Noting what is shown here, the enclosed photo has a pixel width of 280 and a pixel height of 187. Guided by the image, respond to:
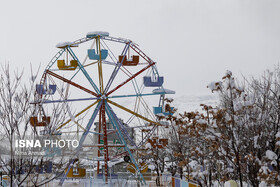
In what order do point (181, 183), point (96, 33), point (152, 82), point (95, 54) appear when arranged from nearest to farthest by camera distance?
point (181, 183), point (95, 54), point (96, 33), point (152, 82)

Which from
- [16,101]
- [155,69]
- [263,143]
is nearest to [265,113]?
[263,143]

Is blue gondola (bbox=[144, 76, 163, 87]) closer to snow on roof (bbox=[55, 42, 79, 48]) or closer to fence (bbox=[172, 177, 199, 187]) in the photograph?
snow on roof (bbox=[55, 42, 79, 48])

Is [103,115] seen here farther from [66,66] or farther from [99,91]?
[66,66]

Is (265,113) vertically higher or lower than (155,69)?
lower

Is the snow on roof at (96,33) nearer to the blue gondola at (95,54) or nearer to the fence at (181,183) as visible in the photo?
the blue gondola at (95,54)

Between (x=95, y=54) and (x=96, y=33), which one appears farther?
(x=96, y=33)

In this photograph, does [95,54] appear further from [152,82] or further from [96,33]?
[152,82]

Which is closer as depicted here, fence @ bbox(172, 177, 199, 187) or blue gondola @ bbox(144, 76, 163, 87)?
fence @ bbox(172, 177, 199, 187)

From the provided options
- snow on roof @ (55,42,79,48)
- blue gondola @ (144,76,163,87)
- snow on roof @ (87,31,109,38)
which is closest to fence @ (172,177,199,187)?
blue gondola @ (144,76,163,87)

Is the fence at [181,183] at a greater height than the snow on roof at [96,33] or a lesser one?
lesser

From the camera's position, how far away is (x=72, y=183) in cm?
2619

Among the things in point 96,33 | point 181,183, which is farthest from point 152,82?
point 181,183

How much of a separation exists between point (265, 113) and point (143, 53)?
1350 cm

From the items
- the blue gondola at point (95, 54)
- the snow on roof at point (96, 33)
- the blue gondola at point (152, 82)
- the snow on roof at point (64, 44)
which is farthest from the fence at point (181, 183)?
the snow on roof at point (64, 44)
